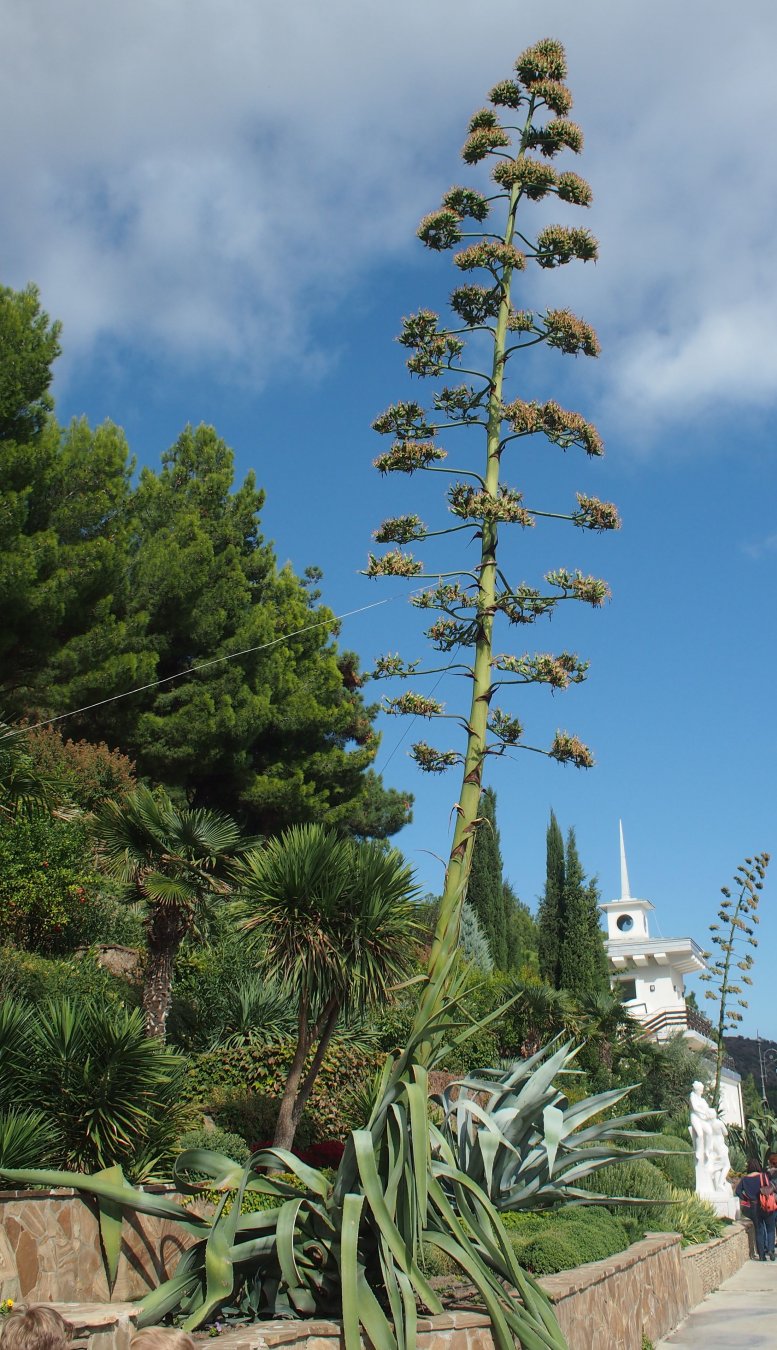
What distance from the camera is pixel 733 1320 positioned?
32.4 feet

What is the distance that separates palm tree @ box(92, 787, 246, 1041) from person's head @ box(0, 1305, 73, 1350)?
7551mm

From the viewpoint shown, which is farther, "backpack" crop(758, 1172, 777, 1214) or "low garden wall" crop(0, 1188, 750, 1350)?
"backpack" crop(758, 1172, 777, 1214)

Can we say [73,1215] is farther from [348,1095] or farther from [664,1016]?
[664,1016]

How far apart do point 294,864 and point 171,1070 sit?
255 centimetres

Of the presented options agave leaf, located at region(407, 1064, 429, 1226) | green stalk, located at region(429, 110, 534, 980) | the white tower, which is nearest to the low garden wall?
agave leaf, located at region(407, 1064, 429, 1226)

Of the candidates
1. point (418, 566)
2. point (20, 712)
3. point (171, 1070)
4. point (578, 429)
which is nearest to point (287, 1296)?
point (171, 1070)

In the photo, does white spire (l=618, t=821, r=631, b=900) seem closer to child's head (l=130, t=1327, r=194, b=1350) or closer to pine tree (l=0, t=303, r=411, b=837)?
pine tree (l=0, t=303, r=411, b=837)

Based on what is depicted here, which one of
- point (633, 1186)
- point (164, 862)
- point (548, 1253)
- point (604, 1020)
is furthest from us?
point (604, 1020)

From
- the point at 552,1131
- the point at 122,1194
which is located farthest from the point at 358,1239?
the point at 552,1131

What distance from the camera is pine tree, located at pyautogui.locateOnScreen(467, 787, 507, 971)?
33.4 m

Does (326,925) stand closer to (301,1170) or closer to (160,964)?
(160,964)

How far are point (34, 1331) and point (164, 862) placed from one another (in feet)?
26.3

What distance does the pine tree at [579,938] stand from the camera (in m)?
33.4

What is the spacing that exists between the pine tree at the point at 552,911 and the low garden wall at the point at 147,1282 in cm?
2635
